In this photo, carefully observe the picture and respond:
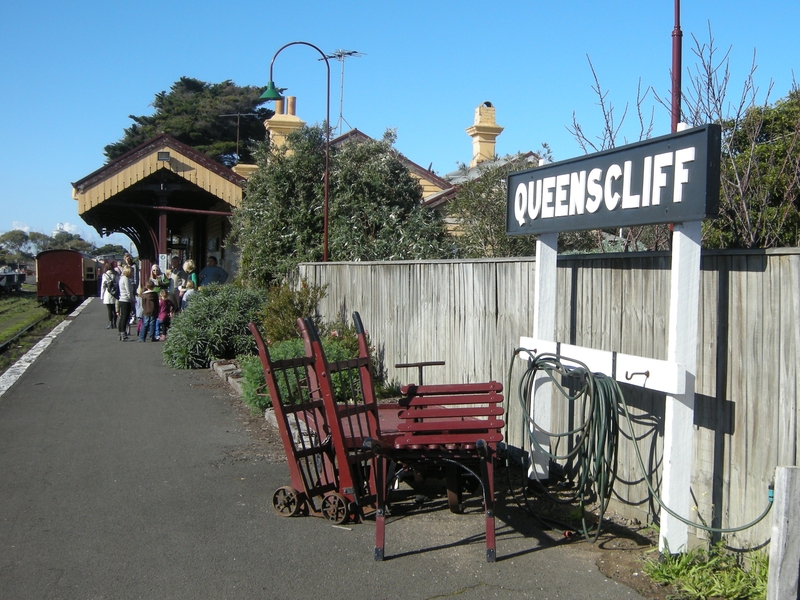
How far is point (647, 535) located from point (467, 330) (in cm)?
274

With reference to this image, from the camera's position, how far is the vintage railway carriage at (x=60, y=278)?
3297 centimetres

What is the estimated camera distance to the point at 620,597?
4.07m

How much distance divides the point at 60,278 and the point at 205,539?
32109 mm

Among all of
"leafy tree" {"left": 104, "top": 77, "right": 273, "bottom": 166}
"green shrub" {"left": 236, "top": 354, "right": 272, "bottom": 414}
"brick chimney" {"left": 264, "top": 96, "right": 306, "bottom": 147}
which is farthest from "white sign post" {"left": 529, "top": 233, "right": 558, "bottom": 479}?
"leafy tree" {"left": 104, "top": 77, "right": 273, "bottom": 166}

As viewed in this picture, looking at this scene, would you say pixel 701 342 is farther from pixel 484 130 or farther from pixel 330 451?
pixel 484 130

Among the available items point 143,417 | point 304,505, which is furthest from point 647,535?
point 143,417

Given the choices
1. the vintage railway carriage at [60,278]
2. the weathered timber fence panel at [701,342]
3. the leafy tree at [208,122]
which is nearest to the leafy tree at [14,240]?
the leafy tree at [208,122]

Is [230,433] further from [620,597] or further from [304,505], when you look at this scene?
[620,597]

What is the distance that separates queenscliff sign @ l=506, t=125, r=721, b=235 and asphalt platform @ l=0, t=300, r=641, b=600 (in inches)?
79.6

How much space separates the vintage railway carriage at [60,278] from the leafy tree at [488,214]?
24.8m

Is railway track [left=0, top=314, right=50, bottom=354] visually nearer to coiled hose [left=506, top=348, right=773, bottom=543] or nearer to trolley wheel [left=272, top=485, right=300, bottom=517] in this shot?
trolley wheel [left=272, top=485, right=300, bottom=517]

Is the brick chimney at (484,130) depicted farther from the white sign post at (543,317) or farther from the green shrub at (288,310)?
the white sign post at (543,317)

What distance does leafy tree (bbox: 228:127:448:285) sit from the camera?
1427cm

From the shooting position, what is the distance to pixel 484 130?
24594 millimetres
